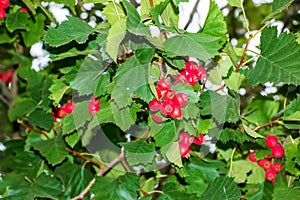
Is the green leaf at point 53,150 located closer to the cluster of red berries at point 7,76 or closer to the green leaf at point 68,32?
the green leaf at point 68,32

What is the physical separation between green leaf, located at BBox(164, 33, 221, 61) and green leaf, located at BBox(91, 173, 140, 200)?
0.38 m

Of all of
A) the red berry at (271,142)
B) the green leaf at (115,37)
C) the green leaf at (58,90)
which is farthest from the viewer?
the red berry at (271,142)

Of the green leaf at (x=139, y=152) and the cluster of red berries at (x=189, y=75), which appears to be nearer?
the cluster of red berries at (x=189, y=75)

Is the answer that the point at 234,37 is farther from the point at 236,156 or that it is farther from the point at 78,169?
the point at 78,169

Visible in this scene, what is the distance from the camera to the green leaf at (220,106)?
853 mm

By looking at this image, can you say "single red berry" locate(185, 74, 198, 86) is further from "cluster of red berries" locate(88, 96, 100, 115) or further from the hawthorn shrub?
"cluster of red berries" locate(88, 96, 100, 115)

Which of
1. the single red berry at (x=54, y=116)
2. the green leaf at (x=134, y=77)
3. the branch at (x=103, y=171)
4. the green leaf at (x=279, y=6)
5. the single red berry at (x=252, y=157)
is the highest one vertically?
the green leaf at (x=279, y=6)

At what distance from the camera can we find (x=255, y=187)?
1.18 m

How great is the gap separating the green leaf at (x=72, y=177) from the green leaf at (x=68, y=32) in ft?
1.59

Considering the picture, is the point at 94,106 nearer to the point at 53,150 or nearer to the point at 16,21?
the point at 53,150

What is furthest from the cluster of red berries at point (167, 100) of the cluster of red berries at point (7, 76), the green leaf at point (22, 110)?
the cluster of red berries at point (7, 76)

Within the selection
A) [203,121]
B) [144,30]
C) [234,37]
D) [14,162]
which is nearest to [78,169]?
[14,162]

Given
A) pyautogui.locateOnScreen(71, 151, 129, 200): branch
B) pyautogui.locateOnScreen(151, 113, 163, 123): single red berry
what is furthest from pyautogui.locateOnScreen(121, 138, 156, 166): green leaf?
pyautogui.locateOnScreen(71, 151, 129, 200): branch

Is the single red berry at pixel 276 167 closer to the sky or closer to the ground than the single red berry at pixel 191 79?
closer to the ground
